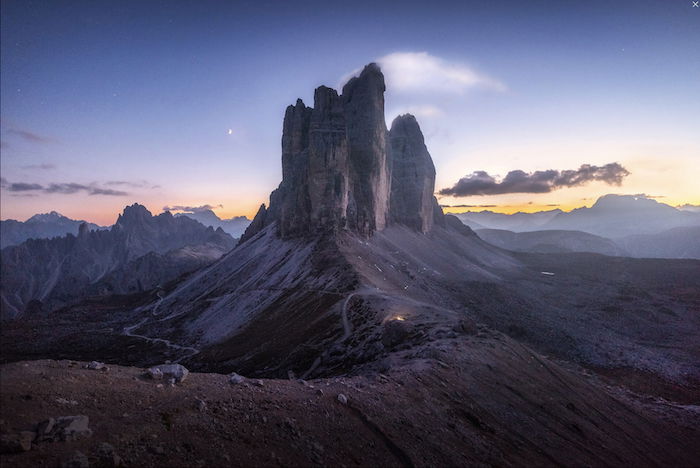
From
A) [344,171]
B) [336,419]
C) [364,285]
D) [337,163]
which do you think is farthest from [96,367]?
[344,171]

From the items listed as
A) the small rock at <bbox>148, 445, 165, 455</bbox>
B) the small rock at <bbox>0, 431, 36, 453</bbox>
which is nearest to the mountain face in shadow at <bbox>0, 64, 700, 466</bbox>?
the small rock at <bbox>148, 445, 165, 455</bbox>

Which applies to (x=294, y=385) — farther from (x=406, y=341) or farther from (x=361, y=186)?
(x=361, y=186)

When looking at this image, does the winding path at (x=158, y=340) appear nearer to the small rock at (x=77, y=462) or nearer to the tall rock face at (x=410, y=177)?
the small rock at (x=77, y=462)

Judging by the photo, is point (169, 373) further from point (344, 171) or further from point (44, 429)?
point (344, 171)

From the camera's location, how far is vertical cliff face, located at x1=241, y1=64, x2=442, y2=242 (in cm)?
7775

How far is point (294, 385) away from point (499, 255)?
139 meters

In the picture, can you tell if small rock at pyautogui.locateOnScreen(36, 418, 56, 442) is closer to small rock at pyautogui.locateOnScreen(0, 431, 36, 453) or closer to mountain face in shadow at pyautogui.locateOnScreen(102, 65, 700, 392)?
small rock at pyautogui.locateOnScreen(0, 431, 36, 453)

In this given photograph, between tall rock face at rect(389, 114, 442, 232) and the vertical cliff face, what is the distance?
35 centimetres

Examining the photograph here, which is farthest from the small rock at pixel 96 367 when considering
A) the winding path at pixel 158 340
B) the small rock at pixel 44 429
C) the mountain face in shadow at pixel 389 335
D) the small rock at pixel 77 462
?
the winding path at pixel 158 340

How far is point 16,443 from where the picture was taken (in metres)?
8.16

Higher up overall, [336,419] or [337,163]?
[337,163]

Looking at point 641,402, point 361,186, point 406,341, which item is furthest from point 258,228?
point 641,402

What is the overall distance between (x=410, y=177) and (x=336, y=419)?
113 m

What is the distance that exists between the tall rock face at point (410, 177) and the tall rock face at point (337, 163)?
14.3 m
